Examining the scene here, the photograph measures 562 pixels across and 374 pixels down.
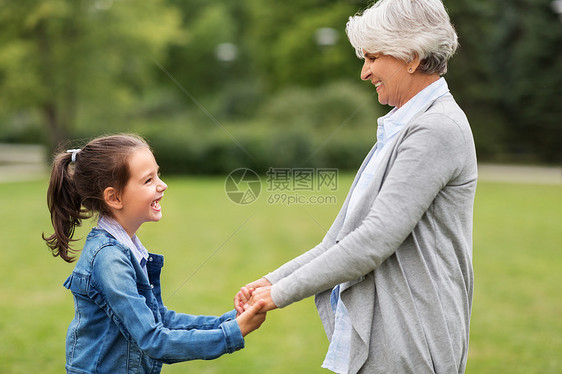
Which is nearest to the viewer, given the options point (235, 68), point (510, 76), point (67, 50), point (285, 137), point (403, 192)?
point (403, 192)

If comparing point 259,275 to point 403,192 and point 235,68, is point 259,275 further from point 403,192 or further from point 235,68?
point 235,68

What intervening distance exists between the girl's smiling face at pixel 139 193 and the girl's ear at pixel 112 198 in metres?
0.01

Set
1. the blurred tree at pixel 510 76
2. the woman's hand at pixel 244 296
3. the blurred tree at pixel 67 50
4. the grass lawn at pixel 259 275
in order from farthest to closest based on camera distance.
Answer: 1. the blurred tree at pixel 510 76
2. the blurred tree at pixel 67 50
3. the grass lawn at pixel 259 275
4. the woman's hand at pixel 244 296

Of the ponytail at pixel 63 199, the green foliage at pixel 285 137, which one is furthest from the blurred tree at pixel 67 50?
the ponytail at pixel 63 199

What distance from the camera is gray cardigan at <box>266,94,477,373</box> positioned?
74.4 inches

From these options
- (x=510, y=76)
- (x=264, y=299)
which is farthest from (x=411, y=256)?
(x=510, y=76)

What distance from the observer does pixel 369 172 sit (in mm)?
2127

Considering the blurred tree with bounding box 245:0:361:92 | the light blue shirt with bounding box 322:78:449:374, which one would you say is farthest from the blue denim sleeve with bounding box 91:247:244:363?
the blurred tree with bounding box 245:0:361:92

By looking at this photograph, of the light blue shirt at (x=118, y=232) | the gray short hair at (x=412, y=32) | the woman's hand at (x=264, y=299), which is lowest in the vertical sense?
the woman's hand at (x=264, y=299)

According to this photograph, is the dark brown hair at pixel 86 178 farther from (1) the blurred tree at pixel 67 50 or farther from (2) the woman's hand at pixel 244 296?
(1) the blurred tree at pixel 67 50

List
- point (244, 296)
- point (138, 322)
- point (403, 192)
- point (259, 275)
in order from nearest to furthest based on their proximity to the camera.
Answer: point (403, 192) → point (138, 322) → point (244, 296) → point (259, 275)

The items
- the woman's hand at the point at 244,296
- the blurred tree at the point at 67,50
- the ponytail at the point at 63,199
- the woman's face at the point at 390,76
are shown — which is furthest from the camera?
the blurred tree at the point at 67,50

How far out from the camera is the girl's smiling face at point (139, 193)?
2193 millimetres

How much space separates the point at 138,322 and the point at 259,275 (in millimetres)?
6013
